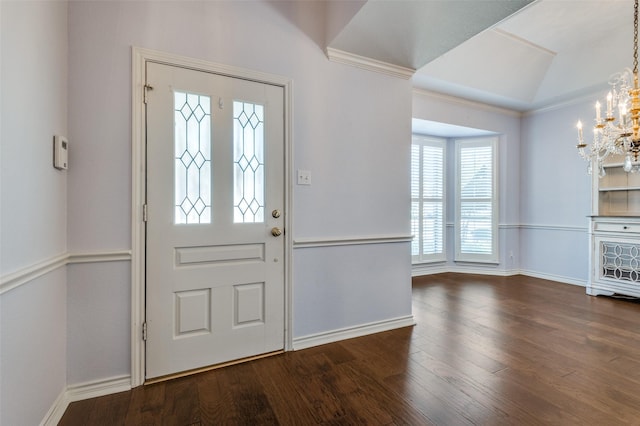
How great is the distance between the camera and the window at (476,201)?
15.7 ft

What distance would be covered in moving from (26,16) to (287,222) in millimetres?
1673

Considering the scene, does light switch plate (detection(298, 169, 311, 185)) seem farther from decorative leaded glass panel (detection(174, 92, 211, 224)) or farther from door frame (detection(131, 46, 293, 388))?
door frame (detection(131, 46, 293, 388))

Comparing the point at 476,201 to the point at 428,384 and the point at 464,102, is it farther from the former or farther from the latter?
the point at 428,384

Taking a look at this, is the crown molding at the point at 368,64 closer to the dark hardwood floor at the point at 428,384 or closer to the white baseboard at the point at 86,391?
the dark hardwood floor at the point at 428,384

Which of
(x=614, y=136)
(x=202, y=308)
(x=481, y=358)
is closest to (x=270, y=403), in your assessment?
(x=202, y=308)

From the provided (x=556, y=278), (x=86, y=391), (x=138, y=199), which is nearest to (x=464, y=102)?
(x=556, y=278)

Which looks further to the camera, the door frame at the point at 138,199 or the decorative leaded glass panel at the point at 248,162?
the decorative leaded glass panel at the point at 248,162

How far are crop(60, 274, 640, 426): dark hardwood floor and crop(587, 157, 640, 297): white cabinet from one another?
979 millimetres

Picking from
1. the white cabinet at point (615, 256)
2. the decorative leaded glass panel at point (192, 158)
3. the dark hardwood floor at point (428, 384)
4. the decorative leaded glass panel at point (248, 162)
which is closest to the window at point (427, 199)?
the white cabinet at point (615, 256)

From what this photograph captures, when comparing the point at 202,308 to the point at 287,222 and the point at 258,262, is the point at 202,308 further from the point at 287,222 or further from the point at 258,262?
the point at 287,222

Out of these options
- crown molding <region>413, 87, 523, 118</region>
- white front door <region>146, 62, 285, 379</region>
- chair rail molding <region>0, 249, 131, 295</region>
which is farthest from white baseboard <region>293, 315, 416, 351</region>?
crown molding <region>413, 87, 523, 118</region>

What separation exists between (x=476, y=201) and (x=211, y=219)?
4.45 meters

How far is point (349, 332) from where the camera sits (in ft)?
8.14

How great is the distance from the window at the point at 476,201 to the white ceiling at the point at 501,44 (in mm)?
811
